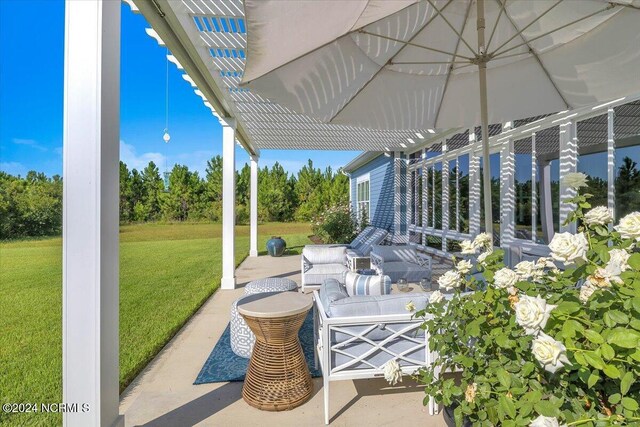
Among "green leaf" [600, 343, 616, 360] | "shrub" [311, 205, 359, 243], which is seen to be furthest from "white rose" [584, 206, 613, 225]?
"shrub" [311, 205, 359, 243]

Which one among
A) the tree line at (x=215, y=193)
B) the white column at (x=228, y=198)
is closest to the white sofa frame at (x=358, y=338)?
the white column at (x=228, y=198)

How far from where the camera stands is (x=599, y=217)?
1211 mm

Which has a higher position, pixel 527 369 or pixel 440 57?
pixel 440 57

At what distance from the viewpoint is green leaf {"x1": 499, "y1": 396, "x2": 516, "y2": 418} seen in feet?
3.24

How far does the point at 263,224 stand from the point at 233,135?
64.6 ft

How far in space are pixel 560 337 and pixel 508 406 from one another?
27 cm

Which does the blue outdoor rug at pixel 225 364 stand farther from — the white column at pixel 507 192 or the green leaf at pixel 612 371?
the white column at pixel 507 192

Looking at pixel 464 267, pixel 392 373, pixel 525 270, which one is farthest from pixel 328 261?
pixel 525 270

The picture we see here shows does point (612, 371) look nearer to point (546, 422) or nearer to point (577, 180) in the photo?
point (546, 422)

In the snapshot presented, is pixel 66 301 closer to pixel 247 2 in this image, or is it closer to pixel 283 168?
pixel 247 2

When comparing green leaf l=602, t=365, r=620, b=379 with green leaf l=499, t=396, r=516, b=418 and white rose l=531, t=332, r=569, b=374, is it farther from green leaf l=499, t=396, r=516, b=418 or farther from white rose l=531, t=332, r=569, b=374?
green leaf l=499, t=396, r=516, b=418

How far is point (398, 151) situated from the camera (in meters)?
10.1

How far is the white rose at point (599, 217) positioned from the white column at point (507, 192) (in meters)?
4.42

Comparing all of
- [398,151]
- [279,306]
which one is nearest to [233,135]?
[279,306]
